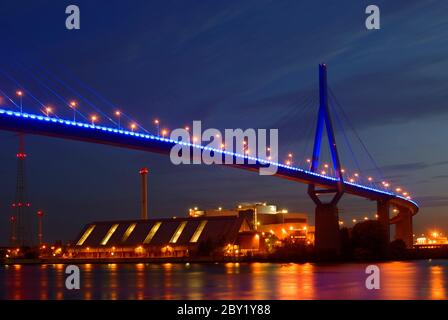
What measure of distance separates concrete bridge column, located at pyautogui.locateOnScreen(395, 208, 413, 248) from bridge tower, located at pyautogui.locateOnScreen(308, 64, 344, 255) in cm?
4278

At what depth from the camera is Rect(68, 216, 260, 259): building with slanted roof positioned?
86.4 m

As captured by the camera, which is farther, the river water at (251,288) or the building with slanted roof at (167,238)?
the building with slanted roof at (167,238)

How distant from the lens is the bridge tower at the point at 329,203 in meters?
63.6

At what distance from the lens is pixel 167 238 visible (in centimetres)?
9025

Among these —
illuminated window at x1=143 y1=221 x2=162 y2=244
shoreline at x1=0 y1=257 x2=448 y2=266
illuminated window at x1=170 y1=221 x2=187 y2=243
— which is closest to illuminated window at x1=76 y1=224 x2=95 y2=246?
shoreline at x1=0 y1=257 x2=448 y2=266

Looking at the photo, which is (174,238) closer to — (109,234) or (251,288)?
(109,234)

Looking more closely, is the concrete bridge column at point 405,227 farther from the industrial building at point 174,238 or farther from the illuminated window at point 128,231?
the illuminated window at point 128,231

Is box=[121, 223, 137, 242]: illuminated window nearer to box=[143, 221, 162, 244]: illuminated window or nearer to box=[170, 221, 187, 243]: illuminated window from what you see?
box=[143, 221, 162, 244]: illuminated window

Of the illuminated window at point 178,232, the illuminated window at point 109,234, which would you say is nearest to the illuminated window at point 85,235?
the illuminated window at point 109,234

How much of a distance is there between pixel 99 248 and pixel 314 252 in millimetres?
→ 36346

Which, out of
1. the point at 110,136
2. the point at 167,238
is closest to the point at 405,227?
the point at 167,238

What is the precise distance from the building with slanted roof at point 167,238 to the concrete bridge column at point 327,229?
19.9m

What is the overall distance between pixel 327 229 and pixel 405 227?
46.4 m
